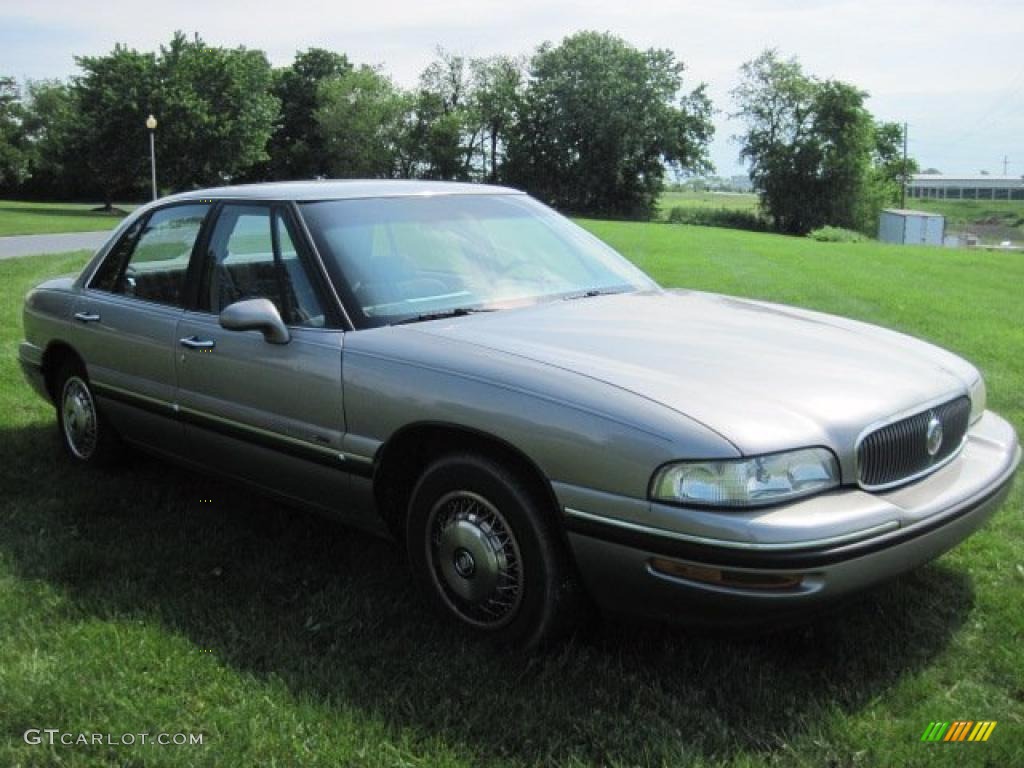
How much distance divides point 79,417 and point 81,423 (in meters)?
0.04

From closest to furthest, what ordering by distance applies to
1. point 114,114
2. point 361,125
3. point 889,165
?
point 114,114, point 361,125, point 889,165

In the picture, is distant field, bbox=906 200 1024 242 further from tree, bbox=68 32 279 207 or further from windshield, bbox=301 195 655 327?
windshield, bbox=301 195 655 327

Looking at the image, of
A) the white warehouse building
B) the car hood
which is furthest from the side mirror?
the white warehouse building

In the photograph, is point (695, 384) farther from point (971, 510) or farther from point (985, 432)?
point (985, 432)

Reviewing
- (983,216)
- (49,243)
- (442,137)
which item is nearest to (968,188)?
(983,216)

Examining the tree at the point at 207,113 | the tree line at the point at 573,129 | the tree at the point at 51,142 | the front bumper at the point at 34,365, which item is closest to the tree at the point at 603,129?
the tree line at the point at 573,129

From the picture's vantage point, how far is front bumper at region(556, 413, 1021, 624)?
275 centimetres

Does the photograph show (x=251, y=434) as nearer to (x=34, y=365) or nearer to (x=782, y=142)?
(x=34, y=365)

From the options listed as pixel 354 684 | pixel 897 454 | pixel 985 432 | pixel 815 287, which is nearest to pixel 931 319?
pixel 815 287

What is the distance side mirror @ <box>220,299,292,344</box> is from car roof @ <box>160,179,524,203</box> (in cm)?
59

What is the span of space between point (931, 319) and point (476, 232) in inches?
349

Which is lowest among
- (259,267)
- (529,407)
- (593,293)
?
(529,407)

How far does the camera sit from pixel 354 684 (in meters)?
3.15

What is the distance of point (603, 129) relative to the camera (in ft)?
241
